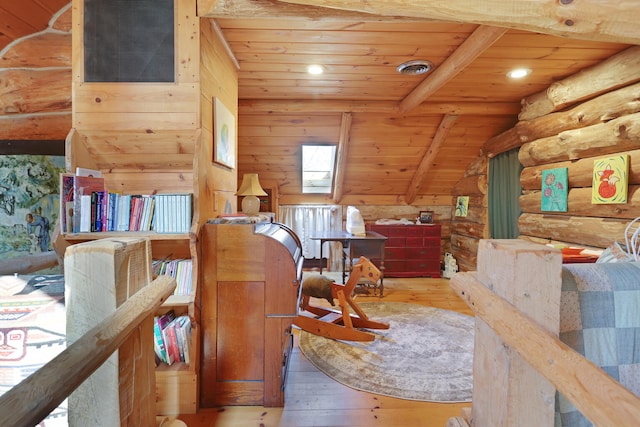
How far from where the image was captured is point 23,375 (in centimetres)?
73

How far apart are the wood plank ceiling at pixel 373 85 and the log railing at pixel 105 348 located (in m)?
1.50

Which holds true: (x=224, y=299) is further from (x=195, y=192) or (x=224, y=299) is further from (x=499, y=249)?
(x=499, y=249)

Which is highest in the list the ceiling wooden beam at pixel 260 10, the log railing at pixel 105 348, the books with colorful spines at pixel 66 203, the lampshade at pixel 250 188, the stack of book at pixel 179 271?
the ceiling wooden beam at pixel 260 10

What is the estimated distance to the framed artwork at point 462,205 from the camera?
480 cm

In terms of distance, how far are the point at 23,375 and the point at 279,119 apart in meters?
3.65

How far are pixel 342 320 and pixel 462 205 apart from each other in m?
3.24

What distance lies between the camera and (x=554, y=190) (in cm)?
296

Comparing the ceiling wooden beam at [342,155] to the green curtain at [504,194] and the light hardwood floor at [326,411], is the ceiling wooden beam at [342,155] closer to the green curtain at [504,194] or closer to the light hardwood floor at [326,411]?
the green curtain at [504,194]

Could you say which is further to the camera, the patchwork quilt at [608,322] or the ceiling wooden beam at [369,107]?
the ceiling wooden beam at [369,107]

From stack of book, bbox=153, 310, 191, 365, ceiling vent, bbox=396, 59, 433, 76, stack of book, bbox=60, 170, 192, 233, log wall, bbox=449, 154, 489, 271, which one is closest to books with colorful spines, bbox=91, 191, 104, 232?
stack of book, bbox=60, 170, 192, 233

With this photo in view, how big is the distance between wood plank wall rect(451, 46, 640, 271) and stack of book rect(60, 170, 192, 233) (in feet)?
10.3

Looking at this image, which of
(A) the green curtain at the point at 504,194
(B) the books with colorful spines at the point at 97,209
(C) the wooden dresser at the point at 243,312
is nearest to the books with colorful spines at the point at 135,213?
(B) the books with colorful spines at the point at 97,209

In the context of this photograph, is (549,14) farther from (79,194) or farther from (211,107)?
(79,194)

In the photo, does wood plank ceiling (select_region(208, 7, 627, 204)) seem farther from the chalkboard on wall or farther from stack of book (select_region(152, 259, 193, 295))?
stack of book (select_region(152, 259, 193, 295))
